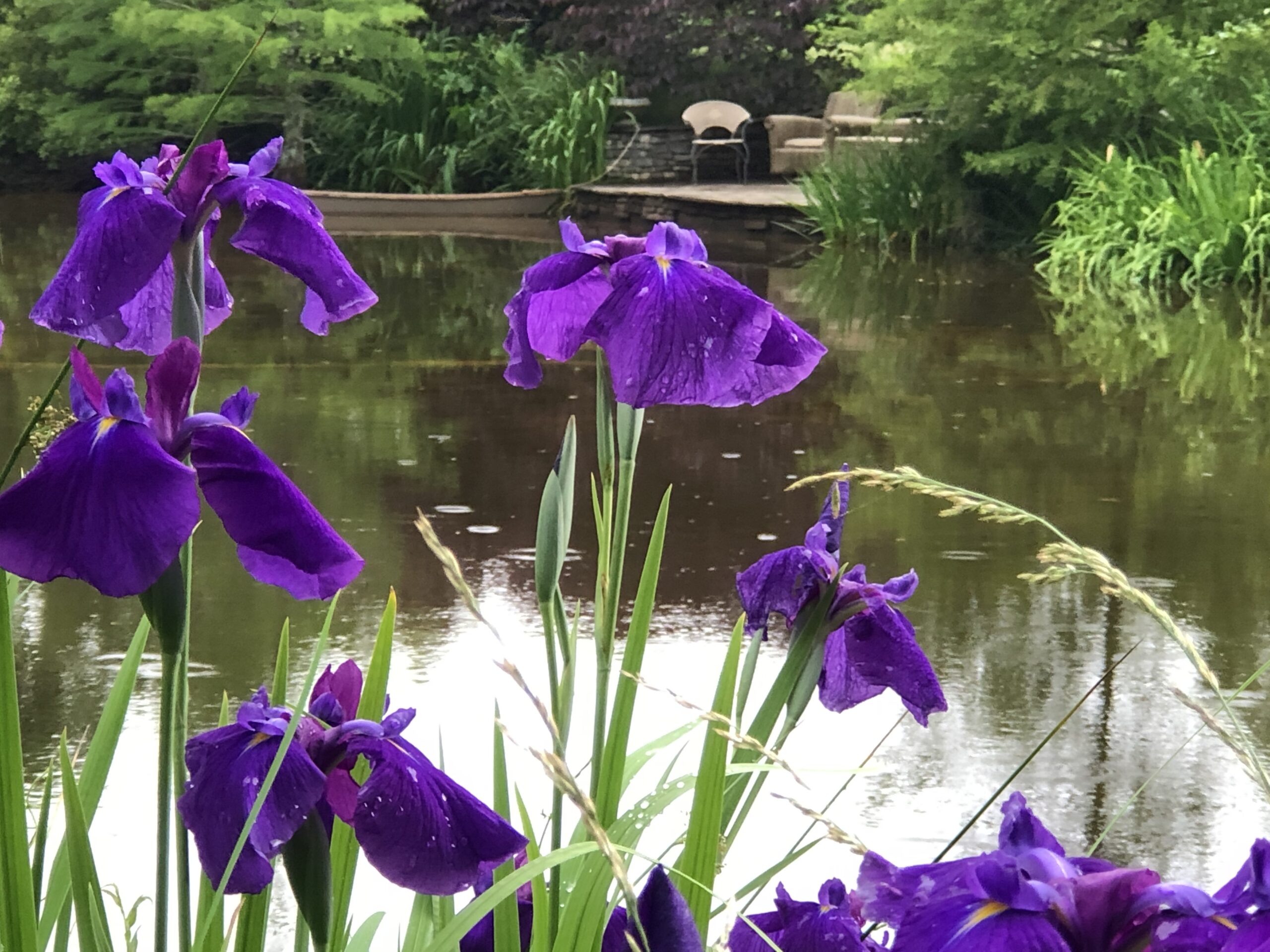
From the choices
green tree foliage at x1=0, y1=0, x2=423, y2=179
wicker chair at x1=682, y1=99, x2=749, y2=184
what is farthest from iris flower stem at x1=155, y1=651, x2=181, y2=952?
wicker chair at x1=682, y1=99, x2=749, y2=184

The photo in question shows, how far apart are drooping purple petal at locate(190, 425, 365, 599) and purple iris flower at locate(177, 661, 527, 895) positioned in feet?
0.28

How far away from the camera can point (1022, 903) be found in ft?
1.81

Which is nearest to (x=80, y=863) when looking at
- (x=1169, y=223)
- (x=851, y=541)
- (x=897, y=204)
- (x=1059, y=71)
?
(x=851, y=541)

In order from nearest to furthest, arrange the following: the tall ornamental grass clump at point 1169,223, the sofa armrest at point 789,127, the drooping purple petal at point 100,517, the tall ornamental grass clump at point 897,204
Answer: the drooping purple petal at point 100,517 → the tall ornamental grass clump at point 1169,223 → the tall ornamental grass clump at point 897,204 → the sofa armrest at point 789,127

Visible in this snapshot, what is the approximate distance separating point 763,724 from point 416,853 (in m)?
0.28

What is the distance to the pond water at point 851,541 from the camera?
218 centimetres

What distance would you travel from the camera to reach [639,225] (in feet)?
35.7

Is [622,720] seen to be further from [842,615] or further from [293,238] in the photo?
[293,238]

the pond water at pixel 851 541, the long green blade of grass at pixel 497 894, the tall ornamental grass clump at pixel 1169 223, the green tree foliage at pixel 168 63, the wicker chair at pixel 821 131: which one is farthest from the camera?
the green tree foliage at pixel 168 63

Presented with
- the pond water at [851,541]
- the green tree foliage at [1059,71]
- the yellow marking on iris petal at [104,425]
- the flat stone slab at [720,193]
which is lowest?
the pond water at [851,541]

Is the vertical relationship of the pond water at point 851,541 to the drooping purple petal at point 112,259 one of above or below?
below

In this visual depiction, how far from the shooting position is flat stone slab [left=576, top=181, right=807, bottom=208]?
10.4m

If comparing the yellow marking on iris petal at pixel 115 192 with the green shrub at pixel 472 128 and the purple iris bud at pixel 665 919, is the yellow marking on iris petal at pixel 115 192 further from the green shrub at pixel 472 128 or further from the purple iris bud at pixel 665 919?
the green shrub at pixel 472 128

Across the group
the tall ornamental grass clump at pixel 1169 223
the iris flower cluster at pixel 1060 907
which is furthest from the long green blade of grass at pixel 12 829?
the tall ornamental grass clump at pixel 1169 223
